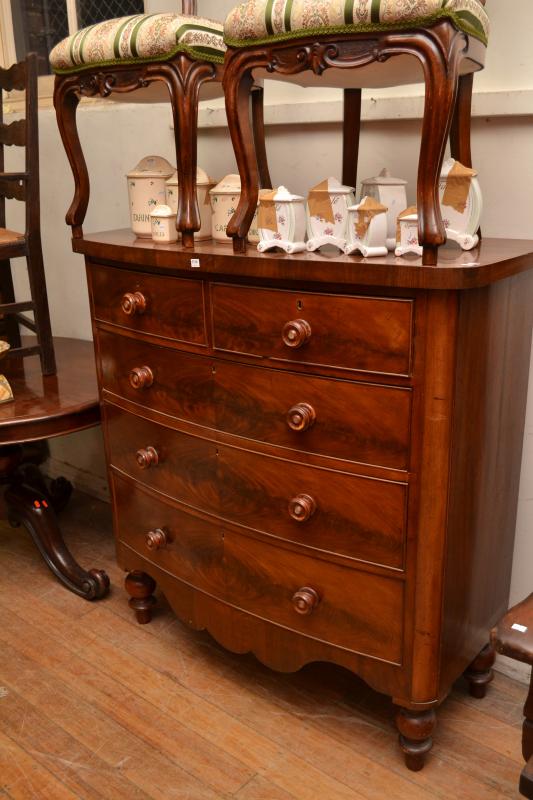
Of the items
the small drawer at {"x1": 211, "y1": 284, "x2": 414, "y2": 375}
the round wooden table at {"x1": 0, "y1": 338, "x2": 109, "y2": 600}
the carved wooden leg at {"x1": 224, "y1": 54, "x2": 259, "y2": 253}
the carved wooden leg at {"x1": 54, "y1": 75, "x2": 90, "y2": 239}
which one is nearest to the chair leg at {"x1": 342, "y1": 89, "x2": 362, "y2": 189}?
the carved wooden leg at {"x1": 224, "y1": 54, "x2": 259, "y2": 253}

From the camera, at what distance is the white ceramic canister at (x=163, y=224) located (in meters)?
1.59

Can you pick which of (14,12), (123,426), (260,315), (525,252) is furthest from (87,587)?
(14,12)

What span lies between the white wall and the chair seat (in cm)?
43

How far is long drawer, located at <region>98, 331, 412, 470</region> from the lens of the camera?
1.28 m

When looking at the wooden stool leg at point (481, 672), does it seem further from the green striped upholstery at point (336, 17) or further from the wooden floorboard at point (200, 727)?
the green striped upholstery at point (336, 17)

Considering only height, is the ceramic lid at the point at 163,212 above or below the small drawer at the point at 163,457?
above

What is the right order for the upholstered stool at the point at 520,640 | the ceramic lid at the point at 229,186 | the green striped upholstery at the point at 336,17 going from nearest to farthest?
the upholstered stool at the point at 520,640
the green striped upholstery at the point at 336,17
the ceramic lid at the point at 229,186

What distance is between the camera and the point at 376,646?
1417 mm

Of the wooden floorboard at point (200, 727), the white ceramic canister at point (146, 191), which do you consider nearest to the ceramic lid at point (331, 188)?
the white ceramic canister at point (146, 191)

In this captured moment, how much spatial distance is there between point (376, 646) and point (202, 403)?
0.60 m

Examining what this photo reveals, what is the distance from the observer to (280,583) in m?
1.52

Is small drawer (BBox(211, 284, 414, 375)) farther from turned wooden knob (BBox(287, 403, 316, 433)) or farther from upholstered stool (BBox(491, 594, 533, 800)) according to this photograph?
upholstered stool (BBox(491, 594, 533, 800))

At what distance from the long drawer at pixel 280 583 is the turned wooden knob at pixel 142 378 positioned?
0.97 feet

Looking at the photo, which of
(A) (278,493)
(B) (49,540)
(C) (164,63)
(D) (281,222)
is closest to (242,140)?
(D) (281,222)
